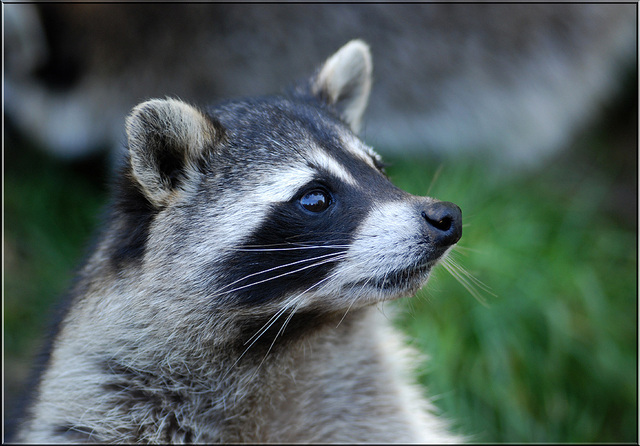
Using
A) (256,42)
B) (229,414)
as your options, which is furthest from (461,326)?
(256,42)

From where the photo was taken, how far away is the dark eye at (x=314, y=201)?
7.47ft

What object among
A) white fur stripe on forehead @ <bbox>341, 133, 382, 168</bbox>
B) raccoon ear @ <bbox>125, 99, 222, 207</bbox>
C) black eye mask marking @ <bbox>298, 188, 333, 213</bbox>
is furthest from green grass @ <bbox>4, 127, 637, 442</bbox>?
black eye mask marking @ <bbox>298, 188, 333, 213</bbox>

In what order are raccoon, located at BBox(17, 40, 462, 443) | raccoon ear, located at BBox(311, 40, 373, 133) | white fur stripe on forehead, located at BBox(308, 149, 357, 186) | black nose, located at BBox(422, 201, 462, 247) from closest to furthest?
black nose, located at BBox(422, 201, 462, 247)
raccoon, located at BBox(17, 40, 462, 443)
white fur stripe on forehead, located at BBox(308, 149, 357, 186)
raccoon ear, located at BBox(311, 40, 373, 133)

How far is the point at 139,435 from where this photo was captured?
2.54m

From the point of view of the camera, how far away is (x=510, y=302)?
3.95 m

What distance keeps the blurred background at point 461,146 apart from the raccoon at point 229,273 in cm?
146

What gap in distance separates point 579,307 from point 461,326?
793mm

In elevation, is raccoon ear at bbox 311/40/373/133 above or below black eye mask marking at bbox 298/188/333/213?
above

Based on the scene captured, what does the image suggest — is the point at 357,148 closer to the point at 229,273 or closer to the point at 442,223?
the point at 442,223

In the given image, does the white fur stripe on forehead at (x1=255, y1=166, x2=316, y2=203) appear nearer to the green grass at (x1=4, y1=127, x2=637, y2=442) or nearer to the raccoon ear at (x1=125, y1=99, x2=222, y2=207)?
the raccoon ear at (x1=125, y1=99, x2=222, y2=207)

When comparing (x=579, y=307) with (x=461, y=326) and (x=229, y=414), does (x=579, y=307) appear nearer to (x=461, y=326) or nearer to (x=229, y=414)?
(x=461, y=326)

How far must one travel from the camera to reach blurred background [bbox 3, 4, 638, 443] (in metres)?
3.87

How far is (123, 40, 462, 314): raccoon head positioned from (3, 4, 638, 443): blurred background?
1.61 metres

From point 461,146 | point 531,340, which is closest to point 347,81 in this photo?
point 531,340
